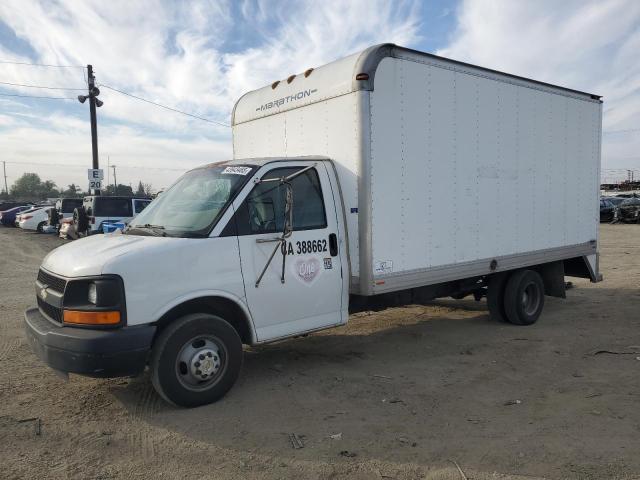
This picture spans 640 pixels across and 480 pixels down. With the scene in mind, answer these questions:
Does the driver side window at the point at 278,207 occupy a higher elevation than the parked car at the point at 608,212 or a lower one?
higher

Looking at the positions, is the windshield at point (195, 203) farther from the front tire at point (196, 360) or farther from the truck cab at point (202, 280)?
the front tire at point (196, 360)

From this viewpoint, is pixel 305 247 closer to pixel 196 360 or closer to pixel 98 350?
pixel 196 360

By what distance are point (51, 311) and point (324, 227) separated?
8.36 feet

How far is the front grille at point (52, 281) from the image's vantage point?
4339mm

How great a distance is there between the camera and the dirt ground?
3.63m

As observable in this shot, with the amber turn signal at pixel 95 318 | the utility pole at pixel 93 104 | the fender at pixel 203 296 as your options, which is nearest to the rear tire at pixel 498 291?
the fender at pixel 203 296

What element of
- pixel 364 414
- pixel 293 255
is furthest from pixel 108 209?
pixel 364 414

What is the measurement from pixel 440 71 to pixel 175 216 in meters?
3.37

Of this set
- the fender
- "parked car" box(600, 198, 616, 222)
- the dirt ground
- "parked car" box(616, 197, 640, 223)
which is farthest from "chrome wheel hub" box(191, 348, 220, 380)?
"parked car" box(600, 198, 616, 222)

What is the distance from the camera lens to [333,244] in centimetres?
534

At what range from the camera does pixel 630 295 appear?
9.57 metres

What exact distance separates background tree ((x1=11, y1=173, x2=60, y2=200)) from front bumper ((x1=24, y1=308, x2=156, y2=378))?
10512 cm

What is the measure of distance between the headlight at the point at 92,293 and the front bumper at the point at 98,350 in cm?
23

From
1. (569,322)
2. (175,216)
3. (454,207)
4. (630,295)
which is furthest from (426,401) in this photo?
(630,295)
